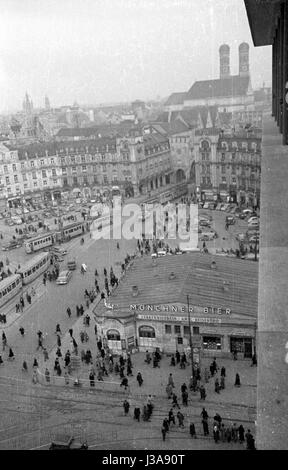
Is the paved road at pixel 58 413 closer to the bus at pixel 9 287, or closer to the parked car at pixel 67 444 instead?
the parked car at pixel 67 444

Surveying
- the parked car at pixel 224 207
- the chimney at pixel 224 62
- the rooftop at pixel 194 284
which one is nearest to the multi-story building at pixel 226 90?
the chimney at pixel 224 62

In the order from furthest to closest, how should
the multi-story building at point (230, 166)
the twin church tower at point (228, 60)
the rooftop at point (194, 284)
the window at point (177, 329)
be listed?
the twin church tower at point (228, 60) < the multi-story building at point (230, 166) < the rooftop at point (194, 284) < the window at point (177, 329)

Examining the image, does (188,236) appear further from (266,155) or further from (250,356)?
(266,155)

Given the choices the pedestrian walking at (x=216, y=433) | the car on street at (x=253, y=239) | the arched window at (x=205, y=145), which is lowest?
the pedestrian walking at (x=216, y=433)

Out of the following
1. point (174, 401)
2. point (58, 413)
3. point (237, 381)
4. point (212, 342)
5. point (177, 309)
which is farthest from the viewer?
point (177, 309)

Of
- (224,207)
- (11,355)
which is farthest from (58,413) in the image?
(224,207)

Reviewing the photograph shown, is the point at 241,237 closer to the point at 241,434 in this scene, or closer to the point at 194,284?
the point at 194,284

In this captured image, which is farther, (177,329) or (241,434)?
(177,329)

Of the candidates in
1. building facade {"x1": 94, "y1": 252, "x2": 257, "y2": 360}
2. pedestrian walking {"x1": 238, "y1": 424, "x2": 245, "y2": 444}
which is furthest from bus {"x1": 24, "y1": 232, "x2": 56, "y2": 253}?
pedestrian walking {"x1": 238, "y1": 424, "x2": 245, "y2": 444}
